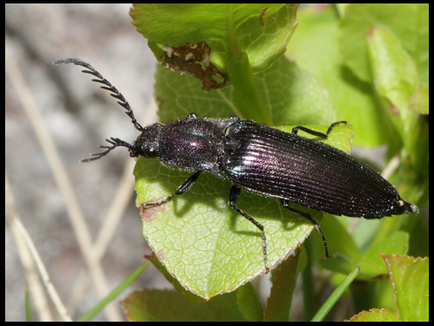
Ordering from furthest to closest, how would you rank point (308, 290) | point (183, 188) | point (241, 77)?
1. point (308, 290)
2. point (183, 188)
3. point (241, 77)

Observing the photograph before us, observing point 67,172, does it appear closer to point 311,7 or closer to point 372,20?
point 311,7

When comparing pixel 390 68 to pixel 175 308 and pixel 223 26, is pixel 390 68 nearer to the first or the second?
pixel 223 26

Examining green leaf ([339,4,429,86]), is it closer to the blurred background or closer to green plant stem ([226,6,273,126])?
green plant stem ([226,6,273,126])

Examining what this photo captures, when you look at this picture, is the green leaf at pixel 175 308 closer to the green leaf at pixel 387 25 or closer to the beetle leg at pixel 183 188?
the beetle leg at pixel 183 188

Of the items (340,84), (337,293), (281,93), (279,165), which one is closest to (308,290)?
(337,293)

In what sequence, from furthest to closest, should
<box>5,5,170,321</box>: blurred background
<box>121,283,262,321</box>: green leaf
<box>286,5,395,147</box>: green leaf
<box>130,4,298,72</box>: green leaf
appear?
1. <box>5,5,170,321</box>: blurred background
2. <box>286,5,395,147</box>: green leaf
3. <box>121,283,262,321</box>: green leaf
4. <box>130,4,298,72</box>: green leaf

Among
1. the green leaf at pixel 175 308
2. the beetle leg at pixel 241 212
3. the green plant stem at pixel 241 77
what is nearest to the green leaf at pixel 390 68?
the green plant stem at pixel 241 77

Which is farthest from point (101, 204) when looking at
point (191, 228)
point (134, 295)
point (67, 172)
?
point (191, 228)

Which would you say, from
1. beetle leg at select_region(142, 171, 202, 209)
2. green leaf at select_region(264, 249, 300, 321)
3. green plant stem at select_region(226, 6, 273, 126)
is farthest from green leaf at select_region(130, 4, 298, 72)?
green leaf at select_region(264, 249, 300, 321)
